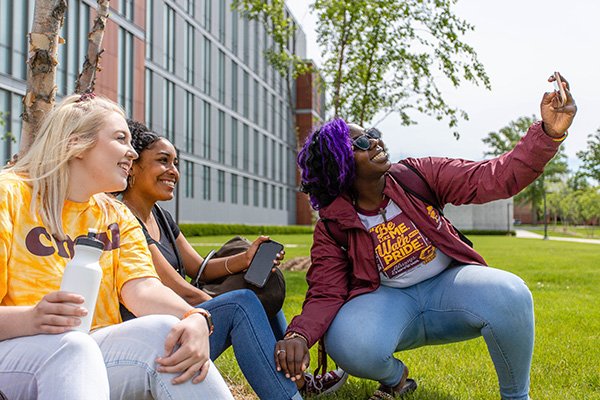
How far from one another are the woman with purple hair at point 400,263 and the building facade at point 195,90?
1054cm

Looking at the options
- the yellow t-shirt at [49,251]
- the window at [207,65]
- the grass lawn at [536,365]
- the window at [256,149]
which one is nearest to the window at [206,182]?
the window at [207,65]

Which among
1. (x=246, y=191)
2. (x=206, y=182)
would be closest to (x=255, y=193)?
(x=246, y=191)

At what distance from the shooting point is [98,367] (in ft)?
6.40

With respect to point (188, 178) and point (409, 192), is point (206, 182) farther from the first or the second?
point (409, 192)

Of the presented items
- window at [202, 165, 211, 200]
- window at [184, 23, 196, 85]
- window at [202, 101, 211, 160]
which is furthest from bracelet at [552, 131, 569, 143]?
window at [202, 101, 211, 160]

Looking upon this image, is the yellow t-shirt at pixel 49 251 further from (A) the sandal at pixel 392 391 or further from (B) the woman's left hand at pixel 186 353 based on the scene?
(A) the sandal at pixel 392 391

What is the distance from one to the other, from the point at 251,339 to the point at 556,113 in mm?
1694

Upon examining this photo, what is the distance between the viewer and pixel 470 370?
4.35 meters

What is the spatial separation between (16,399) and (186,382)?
50 centimetres

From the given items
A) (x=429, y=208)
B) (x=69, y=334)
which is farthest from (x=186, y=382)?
(x=429, y=208)

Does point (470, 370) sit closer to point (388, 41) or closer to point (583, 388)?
point (583, 388)

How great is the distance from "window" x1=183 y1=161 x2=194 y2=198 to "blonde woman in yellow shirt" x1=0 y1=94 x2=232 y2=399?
34971 mm

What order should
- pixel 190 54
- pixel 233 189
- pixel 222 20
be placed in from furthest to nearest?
1. pixel 233 189
2. pixel 222 20
3. pixel 190 54

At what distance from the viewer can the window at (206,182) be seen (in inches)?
1570
